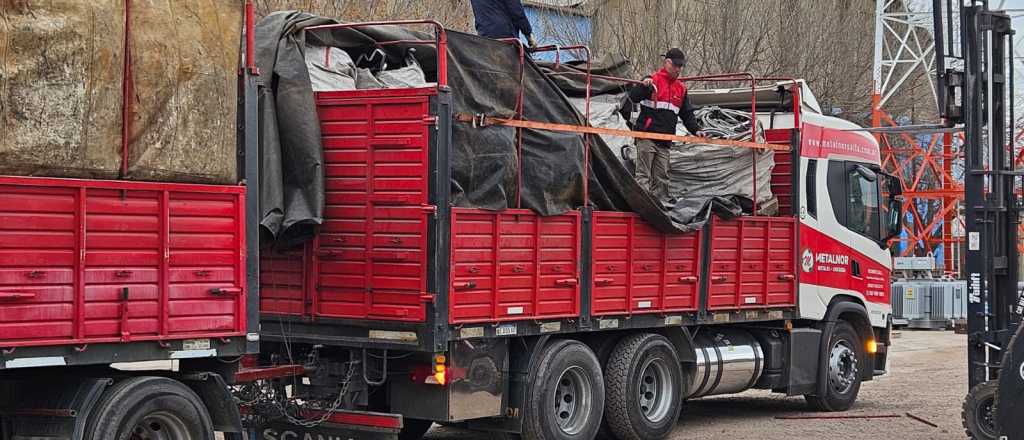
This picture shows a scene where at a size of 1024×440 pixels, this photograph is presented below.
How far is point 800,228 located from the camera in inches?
549

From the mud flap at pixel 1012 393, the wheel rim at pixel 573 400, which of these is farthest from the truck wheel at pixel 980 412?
the wheel rim at pixel 573 400

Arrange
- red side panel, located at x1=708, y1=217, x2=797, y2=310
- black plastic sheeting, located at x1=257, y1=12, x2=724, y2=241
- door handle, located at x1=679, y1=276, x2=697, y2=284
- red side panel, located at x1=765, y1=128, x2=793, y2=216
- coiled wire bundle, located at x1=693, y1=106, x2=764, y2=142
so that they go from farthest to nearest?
red side panel, located at x1=765, y1=128, x2=793, y2=216 < coiled wire bundle, located at x1=693, y1=106, x2=764, y2=142 < red side panel, located at x1=708, y1=217, x2=797, y2=310 < door handle, located at x1=679, y1=276, x2=697, y2=284 < black plastic sheeting, located at x1=257, y1=12, x2=724, y2=241

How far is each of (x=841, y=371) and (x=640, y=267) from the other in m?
4.02

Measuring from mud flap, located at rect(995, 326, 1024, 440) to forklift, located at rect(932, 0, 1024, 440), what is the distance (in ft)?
7.65

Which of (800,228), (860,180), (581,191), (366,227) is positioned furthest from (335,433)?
(860,180)

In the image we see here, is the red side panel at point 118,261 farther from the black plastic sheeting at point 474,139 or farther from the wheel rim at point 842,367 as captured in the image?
the wheel rim at point 842,367

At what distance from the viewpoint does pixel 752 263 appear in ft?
43.6

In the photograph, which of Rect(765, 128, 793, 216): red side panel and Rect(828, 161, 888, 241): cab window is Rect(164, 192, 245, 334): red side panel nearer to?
Rect(765, 128, 793, 216): red side panel

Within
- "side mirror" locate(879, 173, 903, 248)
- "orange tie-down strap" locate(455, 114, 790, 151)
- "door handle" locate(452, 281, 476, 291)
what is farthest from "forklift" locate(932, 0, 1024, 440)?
"door handle" locate(452, 281, 476, 291)

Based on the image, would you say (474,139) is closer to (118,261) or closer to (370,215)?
(370,215)

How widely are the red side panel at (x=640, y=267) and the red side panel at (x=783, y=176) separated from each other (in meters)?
1.89

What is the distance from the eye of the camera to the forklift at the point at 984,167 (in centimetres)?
1136

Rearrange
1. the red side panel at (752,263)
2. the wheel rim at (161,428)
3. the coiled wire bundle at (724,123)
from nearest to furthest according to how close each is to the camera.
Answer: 1. the wheel rim at (161,428)
2. the red side panel at (752,263)
3. the coiled wire bundle at (724,123)

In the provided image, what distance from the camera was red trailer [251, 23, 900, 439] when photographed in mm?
9625
